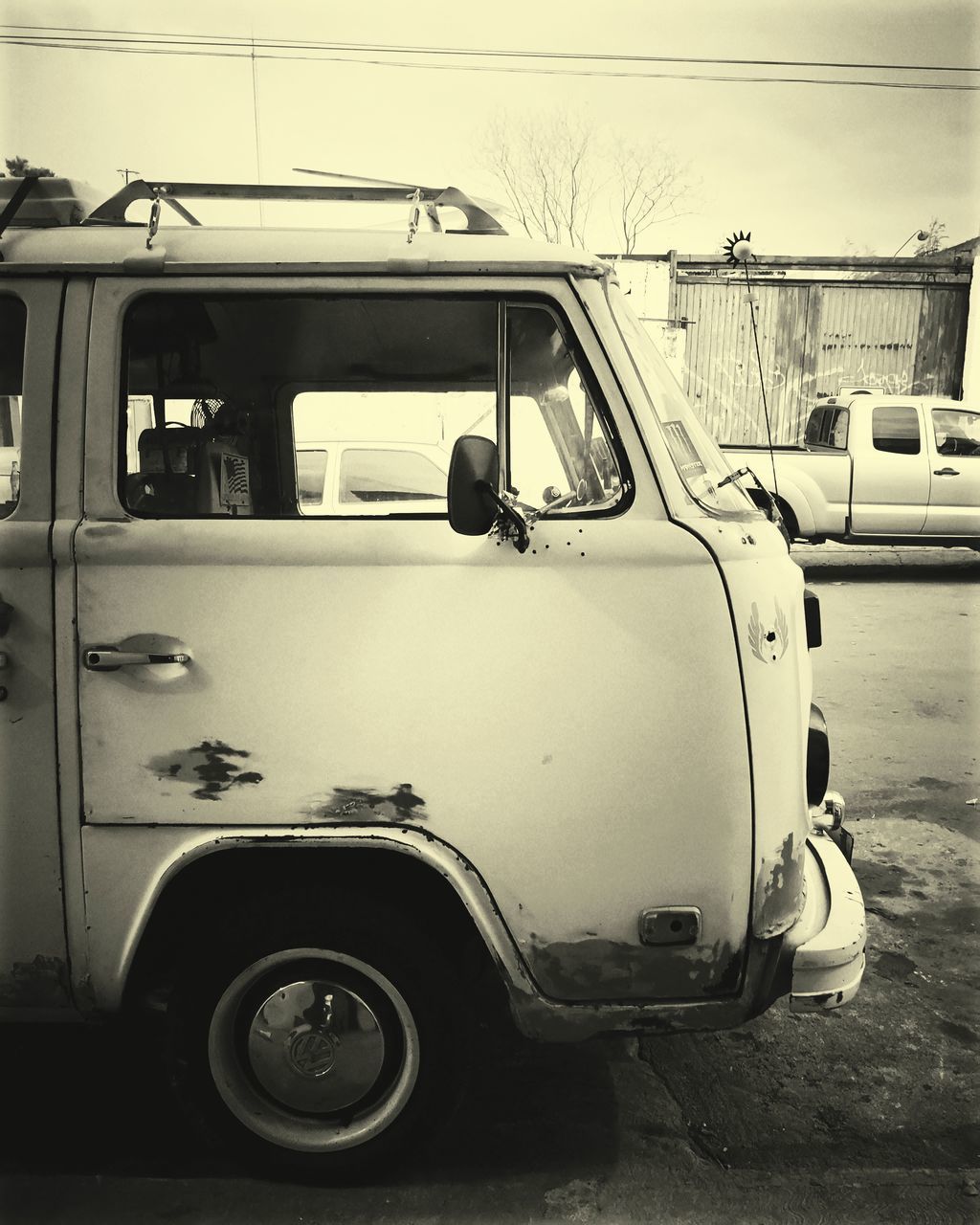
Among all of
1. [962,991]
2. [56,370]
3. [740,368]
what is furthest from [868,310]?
[56,370]

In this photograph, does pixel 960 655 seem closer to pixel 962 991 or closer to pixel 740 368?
pixel 962 991

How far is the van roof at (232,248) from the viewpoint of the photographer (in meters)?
2.17

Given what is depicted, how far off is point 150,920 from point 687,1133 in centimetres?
153

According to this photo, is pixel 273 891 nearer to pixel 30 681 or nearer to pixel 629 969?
pixel 30 681

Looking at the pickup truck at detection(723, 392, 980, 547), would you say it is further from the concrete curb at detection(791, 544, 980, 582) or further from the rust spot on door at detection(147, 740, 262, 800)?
the rust spot on door at detection(147, 740, 262, 800)

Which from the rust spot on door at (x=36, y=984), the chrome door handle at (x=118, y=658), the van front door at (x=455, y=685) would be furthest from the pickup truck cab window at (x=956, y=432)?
the rust spot on door at (x=36, y=984)

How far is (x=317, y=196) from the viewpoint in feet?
8.60

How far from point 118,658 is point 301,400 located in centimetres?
95

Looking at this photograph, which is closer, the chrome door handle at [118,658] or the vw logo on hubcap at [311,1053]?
the chrome door handle at [118,658]

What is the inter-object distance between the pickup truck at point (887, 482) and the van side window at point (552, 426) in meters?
9.21

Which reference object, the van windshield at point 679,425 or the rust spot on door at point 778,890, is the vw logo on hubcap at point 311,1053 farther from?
the van windshield at point 679,425

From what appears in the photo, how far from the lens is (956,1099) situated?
275 cm

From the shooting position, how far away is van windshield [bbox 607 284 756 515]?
7.48 ft

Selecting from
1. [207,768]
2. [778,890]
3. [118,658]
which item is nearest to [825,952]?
[778,890]
